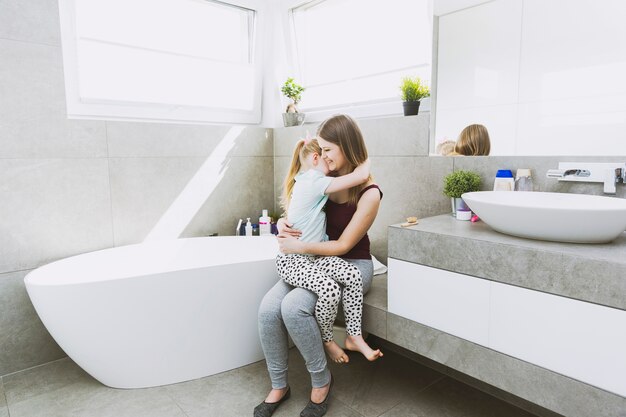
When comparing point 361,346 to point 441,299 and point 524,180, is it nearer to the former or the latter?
point 441,299

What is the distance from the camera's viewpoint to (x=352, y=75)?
305cm

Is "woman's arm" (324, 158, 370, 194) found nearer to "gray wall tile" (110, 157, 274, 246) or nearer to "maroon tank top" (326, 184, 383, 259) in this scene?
"maroon tank top" (326, 184, 383, 259)

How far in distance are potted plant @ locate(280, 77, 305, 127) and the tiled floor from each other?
1722 millimetres

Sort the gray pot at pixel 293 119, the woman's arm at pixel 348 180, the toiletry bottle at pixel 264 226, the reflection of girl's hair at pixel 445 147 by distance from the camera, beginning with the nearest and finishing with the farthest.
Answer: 1. the woman's arm at pixel 348 180
2. the reflection of girl's hair at pixel 445 147
3. the toiletry bottle at pixel 264 226
4. the gray pot at pixel 293 119

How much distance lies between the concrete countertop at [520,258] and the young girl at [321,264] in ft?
0.85

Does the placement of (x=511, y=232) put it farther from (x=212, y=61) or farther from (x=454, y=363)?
(x=212, y=61)

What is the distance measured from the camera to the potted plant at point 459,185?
197cm

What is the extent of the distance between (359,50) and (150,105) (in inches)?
56.9

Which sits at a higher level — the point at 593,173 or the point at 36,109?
the point at 36,109

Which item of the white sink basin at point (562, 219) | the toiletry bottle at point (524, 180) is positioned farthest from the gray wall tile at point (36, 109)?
the toiletry bottle at point (524, 180)

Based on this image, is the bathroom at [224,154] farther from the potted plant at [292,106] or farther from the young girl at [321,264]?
the young girl at [321,264]

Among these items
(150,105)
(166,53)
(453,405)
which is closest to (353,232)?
(453,405)

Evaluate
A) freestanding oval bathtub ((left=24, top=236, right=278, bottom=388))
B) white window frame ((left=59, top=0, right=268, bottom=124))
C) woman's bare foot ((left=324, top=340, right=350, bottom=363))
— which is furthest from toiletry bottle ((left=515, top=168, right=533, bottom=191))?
white window frame ((left=59, top=0, right=268, bottom=124))

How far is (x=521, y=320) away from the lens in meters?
1.42
